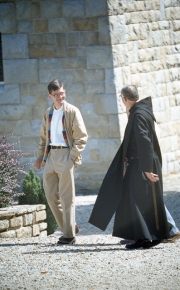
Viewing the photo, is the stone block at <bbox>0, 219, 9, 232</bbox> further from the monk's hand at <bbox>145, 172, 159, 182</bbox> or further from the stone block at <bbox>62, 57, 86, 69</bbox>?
the stone block at <bbox>62, 57, 86, 69</bbox>

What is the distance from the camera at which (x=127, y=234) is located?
314 inches

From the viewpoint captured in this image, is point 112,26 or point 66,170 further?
point 112,26

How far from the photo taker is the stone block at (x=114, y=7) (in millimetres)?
13008

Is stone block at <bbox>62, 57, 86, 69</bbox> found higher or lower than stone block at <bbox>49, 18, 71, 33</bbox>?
lower

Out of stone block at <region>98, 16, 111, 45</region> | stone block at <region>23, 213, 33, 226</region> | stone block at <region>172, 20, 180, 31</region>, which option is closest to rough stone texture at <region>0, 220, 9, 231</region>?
stone block at <region>23, 213, 33, 226</region>

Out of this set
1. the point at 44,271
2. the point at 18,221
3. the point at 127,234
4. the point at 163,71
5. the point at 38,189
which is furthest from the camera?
the point at 163,71

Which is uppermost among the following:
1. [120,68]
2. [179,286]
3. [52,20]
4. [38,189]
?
[52,20]

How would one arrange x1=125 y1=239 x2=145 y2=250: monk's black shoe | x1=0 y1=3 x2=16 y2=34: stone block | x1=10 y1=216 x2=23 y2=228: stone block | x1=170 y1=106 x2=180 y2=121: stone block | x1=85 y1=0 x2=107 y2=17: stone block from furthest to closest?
x1=170 y1=106 x2=180 y2=121: stone block → x1=0 y1=3 x2=16 y2=34: stone block → x1=85 y1=0 x2=107 y2=17: stone block → x1=10 y1=216 x2=23 y2=228: stone block → x1=125 y1=239 x2=145 y2=250: monk's black shoe

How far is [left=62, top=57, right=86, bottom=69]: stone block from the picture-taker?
43.1 ft

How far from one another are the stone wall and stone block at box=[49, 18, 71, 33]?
434 cm

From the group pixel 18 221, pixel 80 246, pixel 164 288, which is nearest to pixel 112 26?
pixel 18 221

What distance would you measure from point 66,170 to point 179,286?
7.73ft

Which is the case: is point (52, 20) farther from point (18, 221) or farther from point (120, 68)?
point (18, 221)

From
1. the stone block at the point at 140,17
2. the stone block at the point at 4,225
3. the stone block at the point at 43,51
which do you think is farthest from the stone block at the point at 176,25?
the stone block at the point at 4,225
